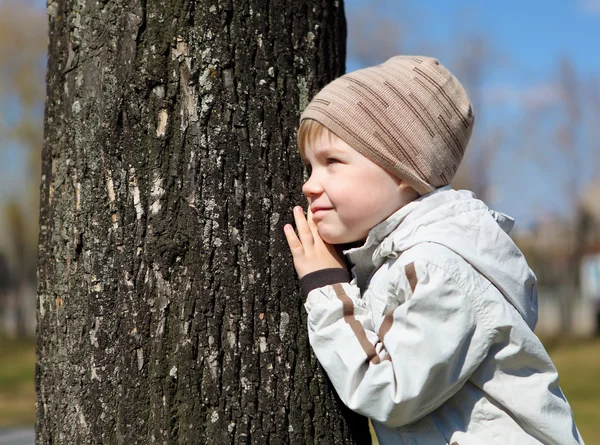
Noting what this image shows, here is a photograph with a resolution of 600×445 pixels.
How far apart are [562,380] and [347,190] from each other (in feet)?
52.7

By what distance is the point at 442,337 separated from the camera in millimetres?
1739

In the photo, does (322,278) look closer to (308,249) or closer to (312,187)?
(308,249)

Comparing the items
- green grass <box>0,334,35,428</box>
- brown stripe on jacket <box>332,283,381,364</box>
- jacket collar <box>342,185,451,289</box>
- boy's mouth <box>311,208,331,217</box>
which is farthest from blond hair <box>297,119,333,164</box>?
green grass <box>0,334,35,428</box>

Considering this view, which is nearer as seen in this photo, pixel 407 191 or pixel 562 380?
pixel 407 191

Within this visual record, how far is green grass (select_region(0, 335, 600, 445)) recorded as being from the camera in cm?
1093

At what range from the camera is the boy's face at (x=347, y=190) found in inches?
77.7

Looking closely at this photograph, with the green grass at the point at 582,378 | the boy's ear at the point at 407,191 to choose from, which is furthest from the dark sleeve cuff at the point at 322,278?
the green grass at the point at 582,378

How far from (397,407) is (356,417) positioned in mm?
428

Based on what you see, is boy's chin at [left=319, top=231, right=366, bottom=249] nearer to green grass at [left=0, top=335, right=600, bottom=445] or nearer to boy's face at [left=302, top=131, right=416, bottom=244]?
boy's face at [left=302, top=131, right=416, bottom=244]

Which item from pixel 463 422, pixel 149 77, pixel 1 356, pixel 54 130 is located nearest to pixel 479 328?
pixel 463 422

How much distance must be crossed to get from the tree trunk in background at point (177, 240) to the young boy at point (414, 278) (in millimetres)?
139

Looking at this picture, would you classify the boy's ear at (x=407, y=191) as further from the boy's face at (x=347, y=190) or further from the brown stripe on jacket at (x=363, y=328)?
the brown stripe on jacket at (x=363, y=328)

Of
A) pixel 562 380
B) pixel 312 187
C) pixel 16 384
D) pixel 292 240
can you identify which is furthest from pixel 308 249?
pixel 562 380

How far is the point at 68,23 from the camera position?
215 centimetres
